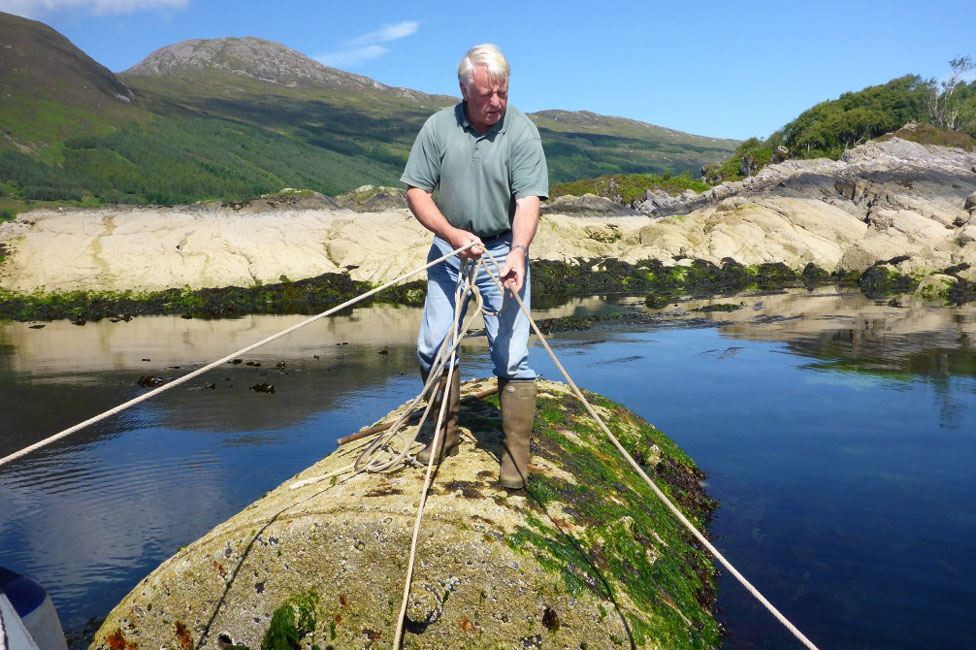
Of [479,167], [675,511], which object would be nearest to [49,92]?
[479,167]

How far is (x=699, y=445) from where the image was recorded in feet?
31.3

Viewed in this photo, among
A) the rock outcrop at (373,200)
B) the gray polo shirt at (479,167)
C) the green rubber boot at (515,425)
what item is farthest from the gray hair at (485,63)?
the rock outcrop at (373,200)

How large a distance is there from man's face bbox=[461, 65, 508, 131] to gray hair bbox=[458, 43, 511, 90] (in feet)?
0.08

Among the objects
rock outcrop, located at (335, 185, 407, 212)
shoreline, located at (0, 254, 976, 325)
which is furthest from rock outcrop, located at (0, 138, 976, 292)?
shoreline, located at (0, 254, 976, 325)

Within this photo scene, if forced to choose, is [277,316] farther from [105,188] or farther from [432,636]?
[105,188]

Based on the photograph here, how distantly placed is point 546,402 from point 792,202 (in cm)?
4197

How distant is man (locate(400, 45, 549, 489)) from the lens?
4367mm

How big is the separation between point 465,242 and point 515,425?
137 centimetres

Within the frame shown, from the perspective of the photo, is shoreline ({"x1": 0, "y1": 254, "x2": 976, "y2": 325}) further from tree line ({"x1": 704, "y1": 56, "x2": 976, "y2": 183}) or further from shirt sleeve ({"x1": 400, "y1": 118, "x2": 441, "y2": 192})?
tree line ({"x1": 704, "y1": 56, "x2": 976, "y2": 183})

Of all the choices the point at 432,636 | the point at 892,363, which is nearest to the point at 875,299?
the point at 892,363

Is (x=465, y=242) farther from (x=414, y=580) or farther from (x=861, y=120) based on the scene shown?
(x=861, y=120)

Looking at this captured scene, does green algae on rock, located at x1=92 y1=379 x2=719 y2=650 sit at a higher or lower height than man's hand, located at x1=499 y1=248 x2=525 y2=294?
lower

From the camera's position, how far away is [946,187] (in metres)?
46.6

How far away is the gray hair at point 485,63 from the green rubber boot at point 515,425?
2.08m
